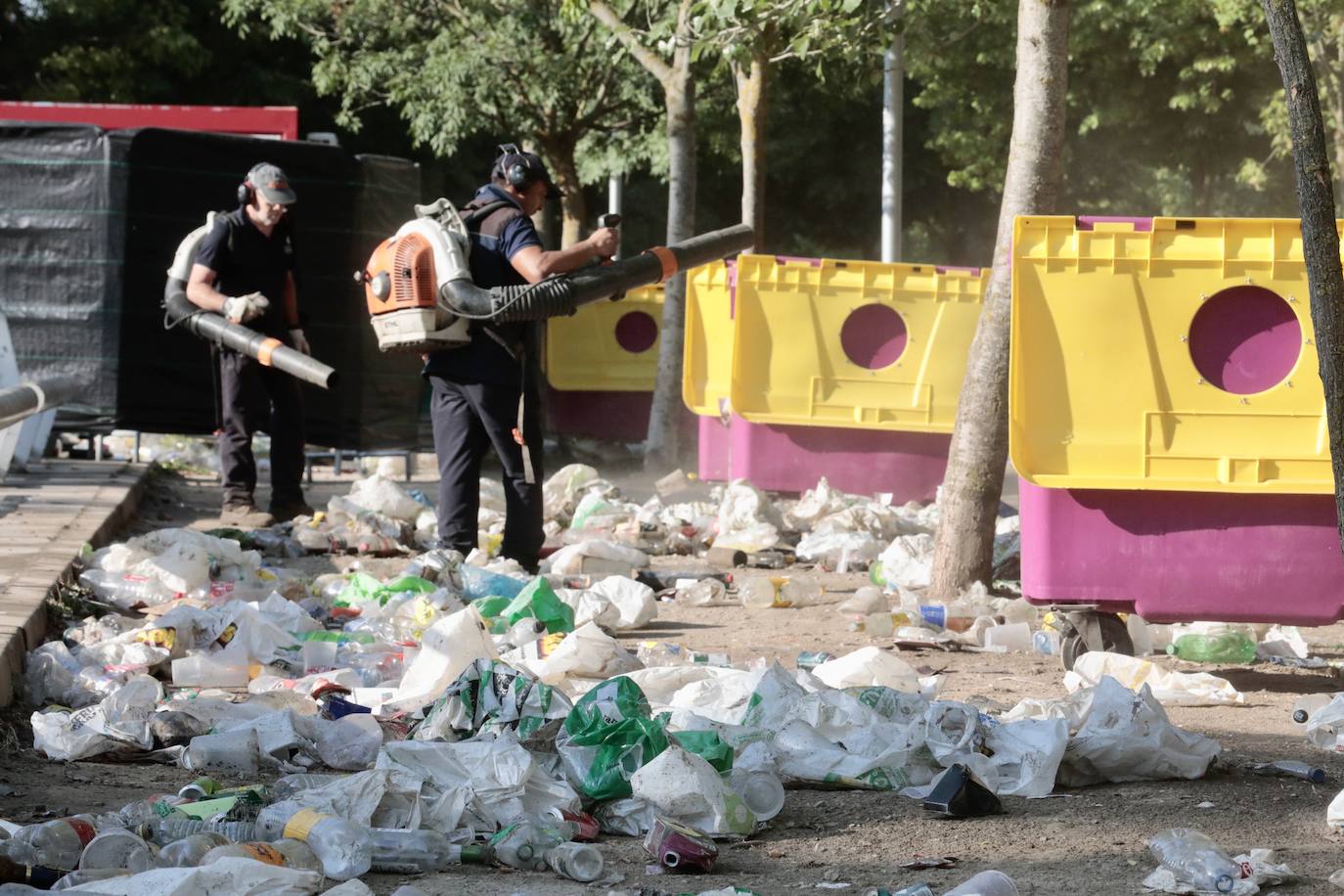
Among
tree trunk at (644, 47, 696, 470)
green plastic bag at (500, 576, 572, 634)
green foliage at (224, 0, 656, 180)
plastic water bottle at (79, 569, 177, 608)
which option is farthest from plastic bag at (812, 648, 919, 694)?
green foliage at (224, 0, 656, 180)

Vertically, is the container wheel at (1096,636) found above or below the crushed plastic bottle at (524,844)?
above

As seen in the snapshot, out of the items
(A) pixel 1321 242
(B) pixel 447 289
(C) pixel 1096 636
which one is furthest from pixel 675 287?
(A) pixel 1321 242

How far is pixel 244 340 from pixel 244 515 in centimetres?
111

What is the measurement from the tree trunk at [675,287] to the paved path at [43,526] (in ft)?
14.5

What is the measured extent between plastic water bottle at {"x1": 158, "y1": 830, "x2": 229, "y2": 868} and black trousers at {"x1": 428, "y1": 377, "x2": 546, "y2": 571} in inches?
163

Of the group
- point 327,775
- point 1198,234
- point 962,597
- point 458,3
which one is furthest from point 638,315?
point 327,775

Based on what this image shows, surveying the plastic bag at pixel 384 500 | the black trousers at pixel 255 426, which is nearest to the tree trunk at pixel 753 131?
the plastic bag at pixel 384 500

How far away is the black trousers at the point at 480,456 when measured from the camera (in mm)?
7910

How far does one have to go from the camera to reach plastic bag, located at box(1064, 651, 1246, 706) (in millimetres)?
5980

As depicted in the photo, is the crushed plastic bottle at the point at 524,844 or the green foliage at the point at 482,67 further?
the green foliage at the point at 482,67

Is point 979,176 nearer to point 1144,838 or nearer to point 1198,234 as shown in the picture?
point 1198,234

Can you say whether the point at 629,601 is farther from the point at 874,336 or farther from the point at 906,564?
the point at 874,336

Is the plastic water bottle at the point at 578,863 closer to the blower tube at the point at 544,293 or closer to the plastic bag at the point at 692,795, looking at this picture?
the plastic bag at the point at 692,795

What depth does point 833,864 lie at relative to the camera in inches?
161
